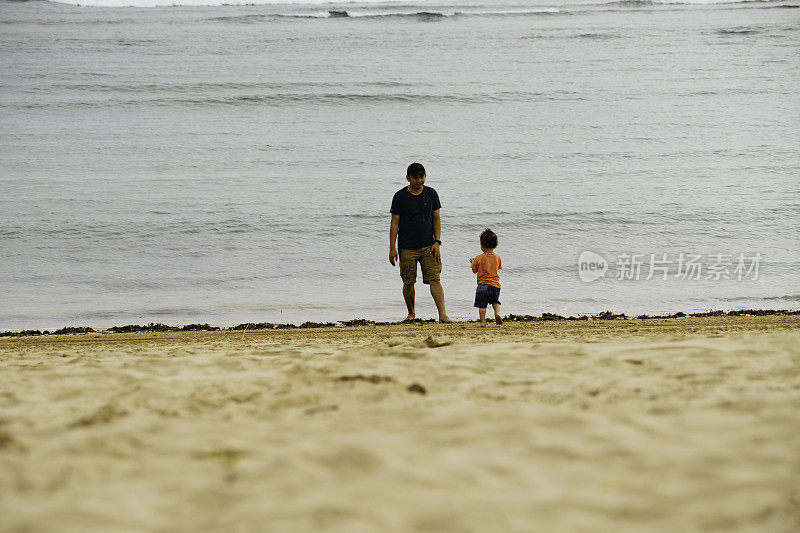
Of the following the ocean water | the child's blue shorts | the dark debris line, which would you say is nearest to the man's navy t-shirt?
the child's blue shorts

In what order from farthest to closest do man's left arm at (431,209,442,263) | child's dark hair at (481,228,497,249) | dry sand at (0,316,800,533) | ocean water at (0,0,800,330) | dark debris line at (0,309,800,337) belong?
ocean water at (0,0,800,330), dark debris line at (0,309,800,337), man's left arm at (431,209,442,263), child's dark hair at (481,228,497,249), dry sand at (0,316,800,533)

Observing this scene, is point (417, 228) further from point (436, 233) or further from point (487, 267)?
point (487, 267)

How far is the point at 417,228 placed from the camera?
666 cm

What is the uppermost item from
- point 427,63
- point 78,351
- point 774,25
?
point 774,25

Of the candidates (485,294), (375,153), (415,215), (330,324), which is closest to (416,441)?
(485,294)

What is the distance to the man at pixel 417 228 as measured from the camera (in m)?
6.56

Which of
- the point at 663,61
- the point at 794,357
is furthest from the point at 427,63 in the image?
the point at 794,357

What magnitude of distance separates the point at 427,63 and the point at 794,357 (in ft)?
69.1

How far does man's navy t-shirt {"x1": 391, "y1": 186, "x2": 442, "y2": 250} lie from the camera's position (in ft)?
21.6

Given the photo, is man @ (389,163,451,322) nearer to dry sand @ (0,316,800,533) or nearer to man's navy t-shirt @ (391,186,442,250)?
man's navy t-shirt @ (391,186,442,250)

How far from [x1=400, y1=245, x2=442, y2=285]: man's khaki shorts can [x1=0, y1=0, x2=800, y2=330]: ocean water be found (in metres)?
1.40

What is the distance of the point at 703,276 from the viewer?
9.48 m

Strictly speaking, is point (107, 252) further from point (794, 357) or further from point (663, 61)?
point (663, 61)

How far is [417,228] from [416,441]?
3739 mm
